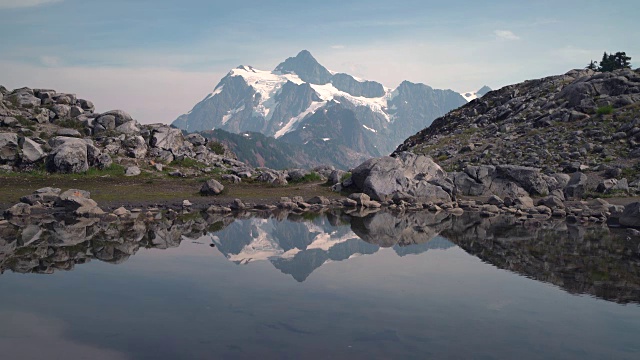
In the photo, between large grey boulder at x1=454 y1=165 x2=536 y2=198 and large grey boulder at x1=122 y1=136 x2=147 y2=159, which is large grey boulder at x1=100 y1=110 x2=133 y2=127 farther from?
large grey boulder at x1=454 y1=165 x2=536 y2=198

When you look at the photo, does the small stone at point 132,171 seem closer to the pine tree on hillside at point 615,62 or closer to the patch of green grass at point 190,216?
the patch of green grass at point 190,216

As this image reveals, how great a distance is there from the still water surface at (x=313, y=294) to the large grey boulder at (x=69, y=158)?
1700 centimetres

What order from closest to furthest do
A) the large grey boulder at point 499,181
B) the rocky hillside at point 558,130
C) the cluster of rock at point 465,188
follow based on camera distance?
the cluster of rock at point 465,188 → the large grey boulder at point 499,181 → the rocky hillside at point 558,130

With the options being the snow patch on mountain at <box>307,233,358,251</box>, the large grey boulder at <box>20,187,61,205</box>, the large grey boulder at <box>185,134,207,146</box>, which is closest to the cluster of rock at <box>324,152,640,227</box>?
the snow patch on mountain at <box>307,233,358,251</box>

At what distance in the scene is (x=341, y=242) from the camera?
34.4 metres

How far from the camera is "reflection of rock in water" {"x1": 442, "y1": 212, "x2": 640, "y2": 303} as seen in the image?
2325 cm

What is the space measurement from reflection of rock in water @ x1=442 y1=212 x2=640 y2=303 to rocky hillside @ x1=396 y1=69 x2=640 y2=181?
69.3 feet

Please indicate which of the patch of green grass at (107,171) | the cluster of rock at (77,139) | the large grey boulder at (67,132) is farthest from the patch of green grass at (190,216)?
the large grey boulder at (67,132)

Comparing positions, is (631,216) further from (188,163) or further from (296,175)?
(188,163)

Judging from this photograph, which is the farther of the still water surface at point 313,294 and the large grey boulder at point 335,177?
the large grey boulder at point 335,177

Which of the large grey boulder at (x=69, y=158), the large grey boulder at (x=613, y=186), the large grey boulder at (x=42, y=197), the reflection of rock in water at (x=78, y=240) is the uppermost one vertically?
the large grey boulder at (x=69, y=158)

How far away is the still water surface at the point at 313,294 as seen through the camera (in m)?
15.3

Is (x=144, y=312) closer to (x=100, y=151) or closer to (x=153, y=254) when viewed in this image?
(x=153, y=254)

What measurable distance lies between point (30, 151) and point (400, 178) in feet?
122
